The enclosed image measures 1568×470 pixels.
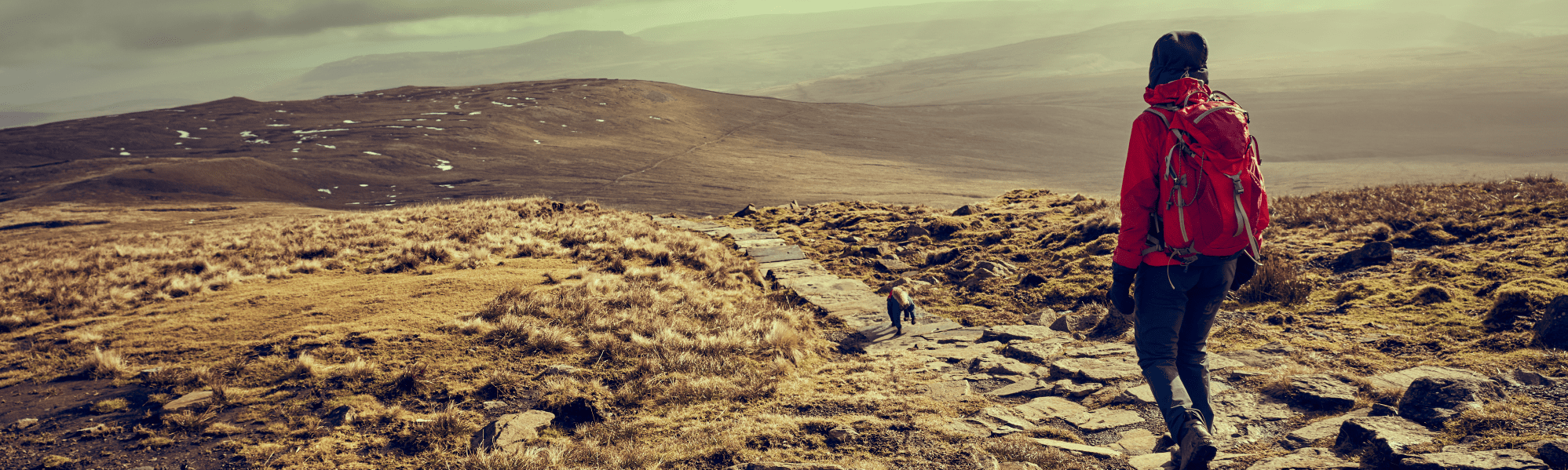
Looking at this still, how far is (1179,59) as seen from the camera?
3.51 meters

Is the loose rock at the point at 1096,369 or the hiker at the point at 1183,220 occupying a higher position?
the hiker at the point at 1183,220

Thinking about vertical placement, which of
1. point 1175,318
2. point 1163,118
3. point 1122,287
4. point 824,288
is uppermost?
point 1163,118

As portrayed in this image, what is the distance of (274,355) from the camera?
20.5 feet

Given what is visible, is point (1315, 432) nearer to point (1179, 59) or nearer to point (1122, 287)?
point (1122, 287)

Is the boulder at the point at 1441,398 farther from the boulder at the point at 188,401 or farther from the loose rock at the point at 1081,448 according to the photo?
the boulder at the point at 188,401

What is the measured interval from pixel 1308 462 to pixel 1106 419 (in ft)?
4.15

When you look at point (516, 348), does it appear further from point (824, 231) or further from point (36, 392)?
point (824, 231)

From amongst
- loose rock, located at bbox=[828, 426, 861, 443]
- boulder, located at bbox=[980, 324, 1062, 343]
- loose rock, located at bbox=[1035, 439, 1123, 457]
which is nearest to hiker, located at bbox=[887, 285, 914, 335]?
boulder, located at bbox=[980, 324, 1062, 343]

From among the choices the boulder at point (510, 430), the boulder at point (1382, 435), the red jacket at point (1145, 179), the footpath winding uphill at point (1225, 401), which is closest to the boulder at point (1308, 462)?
the footpath winding uphill at point (1225, 401)

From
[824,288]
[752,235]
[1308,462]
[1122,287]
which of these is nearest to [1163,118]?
[1122,287]

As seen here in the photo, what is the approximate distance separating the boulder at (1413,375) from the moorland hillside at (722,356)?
4 cm

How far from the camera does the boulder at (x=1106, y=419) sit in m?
4.65

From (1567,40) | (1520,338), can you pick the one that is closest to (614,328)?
(1520,338)

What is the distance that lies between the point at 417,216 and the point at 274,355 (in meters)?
10.6
